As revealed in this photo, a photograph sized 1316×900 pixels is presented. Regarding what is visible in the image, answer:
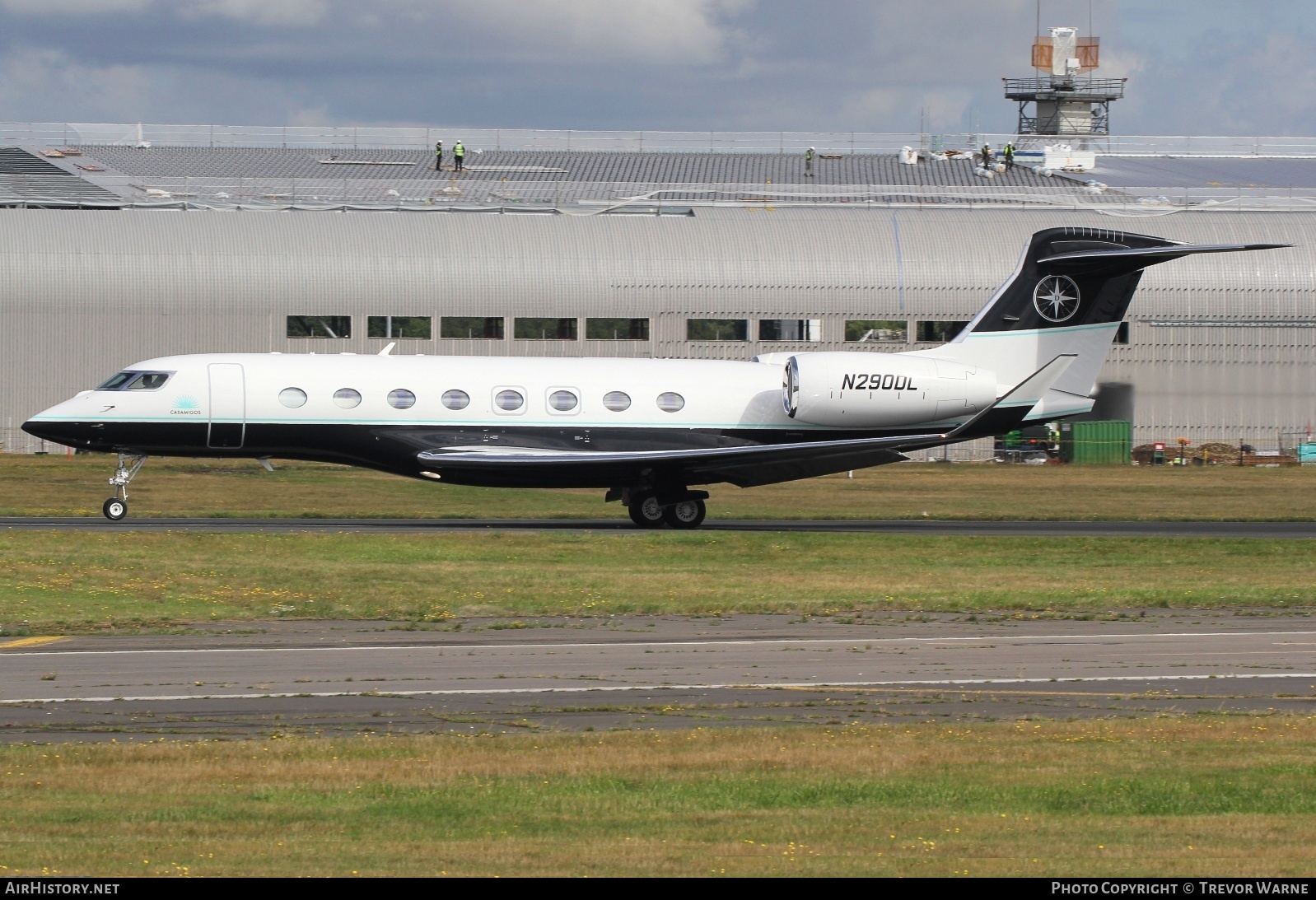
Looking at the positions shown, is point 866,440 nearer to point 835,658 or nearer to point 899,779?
point 835,658

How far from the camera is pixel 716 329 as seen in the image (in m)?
52.3

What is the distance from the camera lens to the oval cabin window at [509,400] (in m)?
30.0

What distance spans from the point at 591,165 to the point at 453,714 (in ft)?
208

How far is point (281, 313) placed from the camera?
51.0 meters

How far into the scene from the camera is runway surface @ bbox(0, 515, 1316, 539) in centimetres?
3012

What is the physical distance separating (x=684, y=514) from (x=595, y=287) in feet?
71.6

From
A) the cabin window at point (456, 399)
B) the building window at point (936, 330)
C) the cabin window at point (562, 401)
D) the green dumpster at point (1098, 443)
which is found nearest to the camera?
the cabin window at point (456, 399)

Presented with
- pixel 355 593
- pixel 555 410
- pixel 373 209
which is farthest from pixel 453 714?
pixel 373 209

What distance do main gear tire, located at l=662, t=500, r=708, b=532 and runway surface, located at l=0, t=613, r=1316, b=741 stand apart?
11.6 metres

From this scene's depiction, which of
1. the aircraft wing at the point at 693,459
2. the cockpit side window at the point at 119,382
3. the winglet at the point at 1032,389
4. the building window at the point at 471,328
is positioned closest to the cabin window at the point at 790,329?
the building window at the point at 471,328

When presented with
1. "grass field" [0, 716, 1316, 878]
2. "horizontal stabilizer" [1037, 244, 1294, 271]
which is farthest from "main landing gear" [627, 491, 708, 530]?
"grass field" [0, 716, 1316, 878]

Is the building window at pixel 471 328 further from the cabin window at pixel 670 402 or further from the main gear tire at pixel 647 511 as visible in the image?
the cabin window at pixel 670 402

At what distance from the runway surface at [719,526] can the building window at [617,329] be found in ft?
59.8

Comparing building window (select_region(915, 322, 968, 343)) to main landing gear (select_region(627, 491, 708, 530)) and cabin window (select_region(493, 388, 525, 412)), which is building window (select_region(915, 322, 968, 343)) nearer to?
main landing gear (select_region(627, 491, 708, 530))
